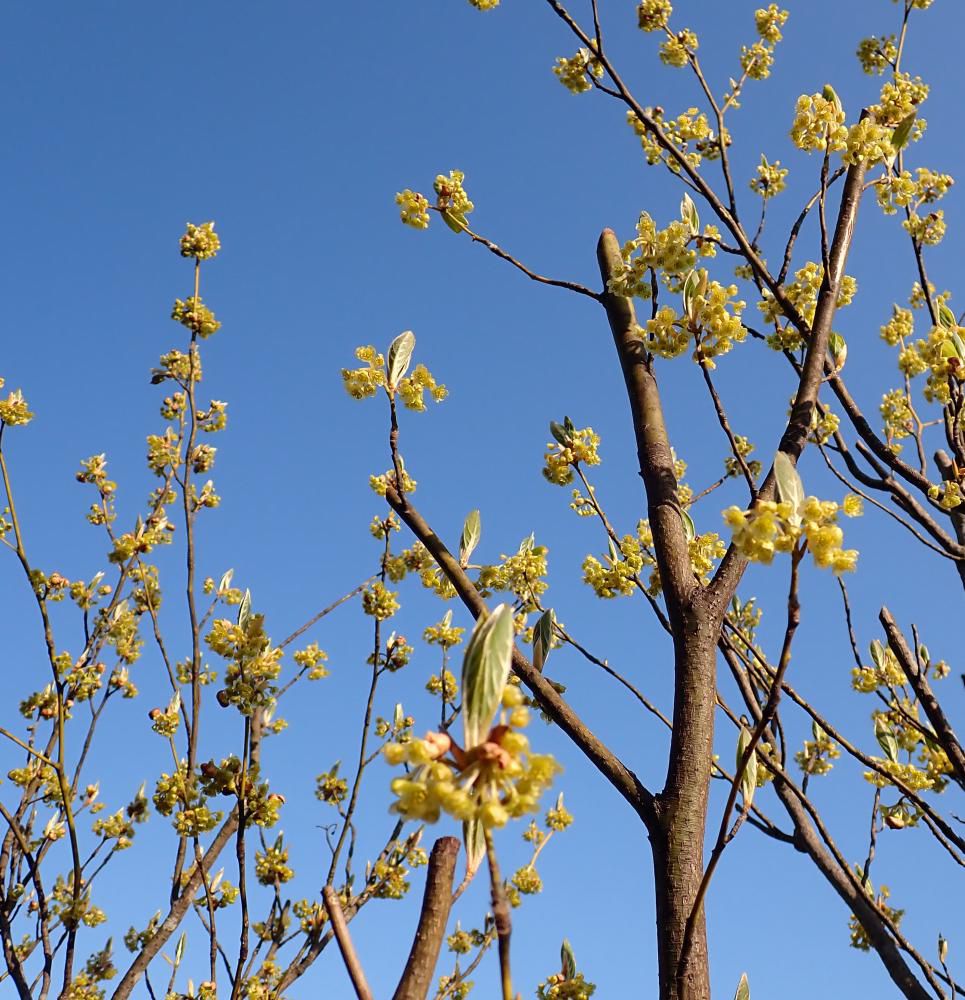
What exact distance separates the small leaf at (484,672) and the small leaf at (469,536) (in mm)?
1473

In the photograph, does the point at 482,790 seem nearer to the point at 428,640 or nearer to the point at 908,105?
the point at 908,105

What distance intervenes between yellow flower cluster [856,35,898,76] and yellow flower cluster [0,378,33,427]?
179 inches

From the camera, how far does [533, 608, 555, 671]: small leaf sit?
1814mm

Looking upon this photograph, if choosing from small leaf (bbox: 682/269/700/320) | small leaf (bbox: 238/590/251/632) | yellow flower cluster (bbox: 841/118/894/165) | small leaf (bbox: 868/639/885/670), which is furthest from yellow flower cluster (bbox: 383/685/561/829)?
small leaf (bbox: 868/639/885/670)

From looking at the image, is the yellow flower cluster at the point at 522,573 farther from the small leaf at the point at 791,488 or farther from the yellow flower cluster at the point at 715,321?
the small leaf at the point at 791,488

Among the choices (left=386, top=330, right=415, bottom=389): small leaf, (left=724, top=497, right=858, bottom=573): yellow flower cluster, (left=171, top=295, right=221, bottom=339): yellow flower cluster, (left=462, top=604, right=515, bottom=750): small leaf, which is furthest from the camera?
(left=171, top=295, right=221, bottom=339): yellow flower cluster

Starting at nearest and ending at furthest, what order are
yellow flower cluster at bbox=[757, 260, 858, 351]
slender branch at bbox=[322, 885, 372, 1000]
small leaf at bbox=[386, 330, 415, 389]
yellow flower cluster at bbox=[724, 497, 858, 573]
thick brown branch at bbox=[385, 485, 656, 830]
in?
slender branch at bbox=[322, 885, 372, 1000] < yellow flower cluster at bbox=[724, 497, 858, 573] < thick brown branch at bbox=[385, 485, 656, 830] < small leaf at bbox=[386, 330, 415, 389] < yellow flower cluster at bbox=[757, 260, 858, 351]

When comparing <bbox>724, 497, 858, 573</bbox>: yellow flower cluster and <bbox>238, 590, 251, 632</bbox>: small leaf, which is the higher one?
<bbox>238, 590, 251, 632</bbox>: small leaf

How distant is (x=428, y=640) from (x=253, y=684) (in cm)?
204

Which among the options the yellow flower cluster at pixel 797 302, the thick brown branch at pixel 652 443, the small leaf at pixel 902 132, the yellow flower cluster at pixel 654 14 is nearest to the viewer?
the thick brown branch at pixel 652 443

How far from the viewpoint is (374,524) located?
14.1 ft

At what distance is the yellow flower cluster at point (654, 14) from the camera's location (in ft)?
11.4

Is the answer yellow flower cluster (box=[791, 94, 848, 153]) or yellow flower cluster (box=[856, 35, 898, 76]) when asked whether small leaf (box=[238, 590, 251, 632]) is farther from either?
yellow flower cluster (box=[856, 35, 898, 76])

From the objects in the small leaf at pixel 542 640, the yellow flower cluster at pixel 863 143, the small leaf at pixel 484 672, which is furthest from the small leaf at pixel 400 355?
the yellow flower cluster at pixel 863 143
